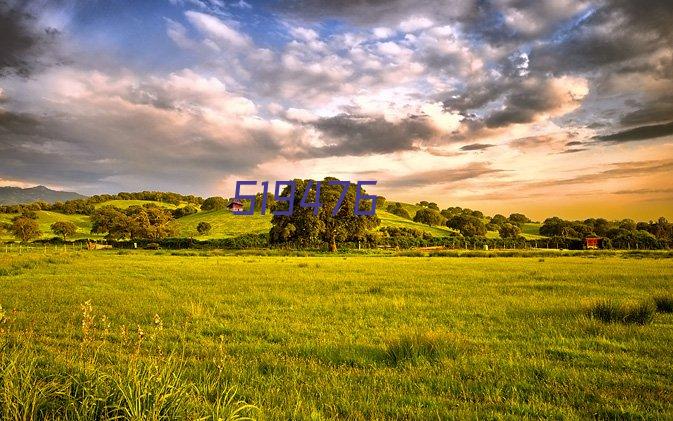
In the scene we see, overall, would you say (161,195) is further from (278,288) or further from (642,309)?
(642,309)

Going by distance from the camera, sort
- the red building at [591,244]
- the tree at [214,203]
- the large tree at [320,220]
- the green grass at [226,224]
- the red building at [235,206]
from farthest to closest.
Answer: the tree at [214,203] < the red building at [235,206] < the green grass at [226,224] < the red building at [591,244] < the large tree at [320,220]

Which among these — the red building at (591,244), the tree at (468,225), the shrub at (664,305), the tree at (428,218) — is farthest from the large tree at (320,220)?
the tree at (428,218)

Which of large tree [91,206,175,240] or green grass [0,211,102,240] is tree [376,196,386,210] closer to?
large tree [91,206,175,240]

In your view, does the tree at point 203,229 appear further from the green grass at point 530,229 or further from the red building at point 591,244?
the green grass at point 530,229

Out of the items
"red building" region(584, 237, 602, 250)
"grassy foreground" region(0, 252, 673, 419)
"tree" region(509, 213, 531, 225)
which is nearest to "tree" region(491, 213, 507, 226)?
"tree" region(509, 213, 531, 225)

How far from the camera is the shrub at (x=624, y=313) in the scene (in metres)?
12.7

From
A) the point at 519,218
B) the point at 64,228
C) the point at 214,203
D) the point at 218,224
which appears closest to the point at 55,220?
the point at 64,228

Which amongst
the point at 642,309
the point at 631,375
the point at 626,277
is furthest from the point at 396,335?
the point at 626,277

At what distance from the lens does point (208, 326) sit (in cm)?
1223

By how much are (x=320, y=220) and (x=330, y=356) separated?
59.0 m

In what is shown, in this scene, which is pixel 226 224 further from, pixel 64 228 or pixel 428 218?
pixel 428 218

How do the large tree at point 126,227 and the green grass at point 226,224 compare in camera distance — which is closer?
the large tree at point 126,227

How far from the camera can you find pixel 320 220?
223 ft

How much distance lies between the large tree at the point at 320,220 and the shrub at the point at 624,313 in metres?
54.4
